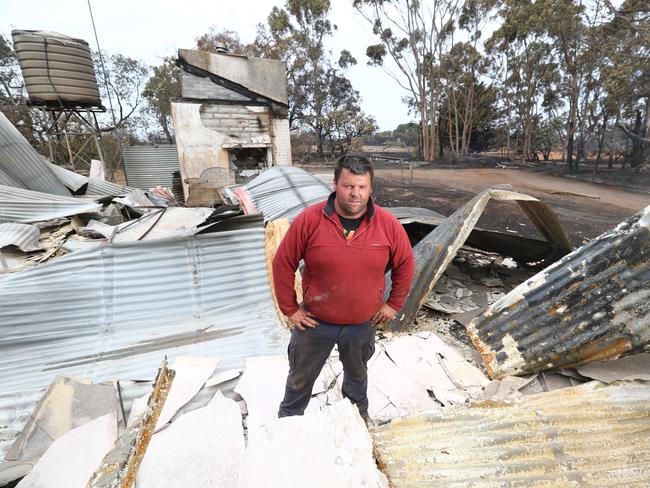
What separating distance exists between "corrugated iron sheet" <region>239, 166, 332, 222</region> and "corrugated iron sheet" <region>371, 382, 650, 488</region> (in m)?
3.51

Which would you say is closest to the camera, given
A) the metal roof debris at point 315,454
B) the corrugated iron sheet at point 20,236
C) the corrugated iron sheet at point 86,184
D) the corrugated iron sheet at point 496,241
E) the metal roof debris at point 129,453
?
the metal roof debris at point 129,453

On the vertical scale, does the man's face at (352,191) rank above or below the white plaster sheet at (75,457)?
above

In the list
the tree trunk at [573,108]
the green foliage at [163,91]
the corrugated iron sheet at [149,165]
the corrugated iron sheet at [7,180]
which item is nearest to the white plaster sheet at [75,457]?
the corrugated iron sheet at [7,180]

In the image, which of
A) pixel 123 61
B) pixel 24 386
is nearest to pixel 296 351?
pixel 24 386

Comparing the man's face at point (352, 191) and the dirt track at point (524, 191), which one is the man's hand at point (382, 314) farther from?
the dirt track at point (524, 191)

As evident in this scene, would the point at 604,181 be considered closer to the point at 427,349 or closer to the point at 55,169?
the point at 427,349

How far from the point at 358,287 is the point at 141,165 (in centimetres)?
1411

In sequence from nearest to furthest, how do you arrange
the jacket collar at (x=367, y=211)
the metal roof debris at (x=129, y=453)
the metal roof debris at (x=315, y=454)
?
the metal roof debris at (x=129, y=453)
the metal roof debris at (x=315, y=454)
the jacket collar at (x=367, y=211)

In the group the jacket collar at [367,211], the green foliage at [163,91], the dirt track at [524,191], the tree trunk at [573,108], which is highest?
the green foliage at [163,91]

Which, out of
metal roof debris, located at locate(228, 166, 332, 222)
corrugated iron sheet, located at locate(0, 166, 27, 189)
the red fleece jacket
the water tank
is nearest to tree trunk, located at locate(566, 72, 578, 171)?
metal roof debris, located at locate(228, 166, 332, 222)

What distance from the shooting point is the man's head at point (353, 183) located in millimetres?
1586

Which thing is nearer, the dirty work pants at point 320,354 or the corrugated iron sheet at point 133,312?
the dirty work pants at point 320,354

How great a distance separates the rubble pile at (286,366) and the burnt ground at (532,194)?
4227 millimetres

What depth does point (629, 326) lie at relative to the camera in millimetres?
1931
